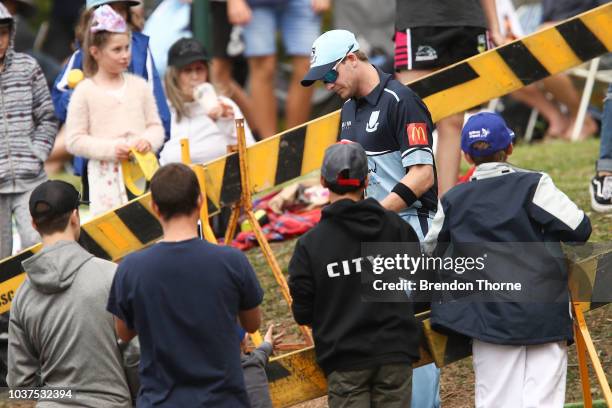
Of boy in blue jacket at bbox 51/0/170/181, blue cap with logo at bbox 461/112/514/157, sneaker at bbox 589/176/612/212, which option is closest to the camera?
blue cap with logo at bbox 461/112/514/157

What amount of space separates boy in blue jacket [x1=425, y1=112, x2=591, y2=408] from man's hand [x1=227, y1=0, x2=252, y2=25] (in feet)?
17.7

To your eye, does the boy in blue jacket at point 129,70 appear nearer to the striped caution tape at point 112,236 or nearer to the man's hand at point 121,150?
the man's hand at point 121,150

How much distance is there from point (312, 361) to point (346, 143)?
0.98m

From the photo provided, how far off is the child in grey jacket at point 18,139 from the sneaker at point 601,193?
3.43 meters

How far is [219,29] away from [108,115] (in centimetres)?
418

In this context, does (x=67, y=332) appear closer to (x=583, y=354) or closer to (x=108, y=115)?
(x=583, y=354)

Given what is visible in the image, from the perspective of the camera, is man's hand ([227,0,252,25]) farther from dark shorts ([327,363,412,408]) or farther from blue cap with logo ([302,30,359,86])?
dark shorts ([327,363,412,408])

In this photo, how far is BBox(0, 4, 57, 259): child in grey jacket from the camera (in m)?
8.28

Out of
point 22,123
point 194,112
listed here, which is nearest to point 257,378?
point 22,123

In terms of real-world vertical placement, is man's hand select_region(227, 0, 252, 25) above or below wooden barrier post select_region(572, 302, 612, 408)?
above

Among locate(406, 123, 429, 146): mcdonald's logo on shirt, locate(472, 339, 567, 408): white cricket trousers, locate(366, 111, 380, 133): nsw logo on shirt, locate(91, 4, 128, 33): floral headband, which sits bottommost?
locate(472, 339, 567, 408): white cricket trousers

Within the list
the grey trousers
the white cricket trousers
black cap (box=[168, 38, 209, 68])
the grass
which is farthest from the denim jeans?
the grey trousers

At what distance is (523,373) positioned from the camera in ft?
19.5

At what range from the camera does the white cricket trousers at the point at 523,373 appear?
593cm
